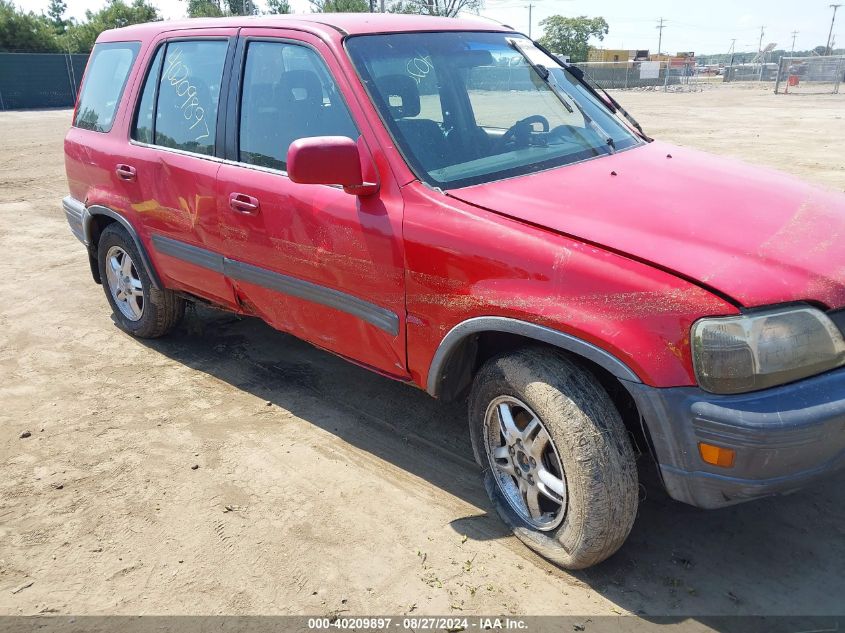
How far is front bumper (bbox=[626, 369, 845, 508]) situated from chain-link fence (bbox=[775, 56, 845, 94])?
35.9m

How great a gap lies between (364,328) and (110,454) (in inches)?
60.0

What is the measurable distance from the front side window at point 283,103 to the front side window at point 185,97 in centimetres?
27

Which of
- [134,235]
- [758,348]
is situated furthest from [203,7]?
[758,348]

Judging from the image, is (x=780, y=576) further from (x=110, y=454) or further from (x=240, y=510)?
(x=110, y=454)

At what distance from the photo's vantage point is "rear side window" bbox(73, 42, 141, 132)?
14.6 feet

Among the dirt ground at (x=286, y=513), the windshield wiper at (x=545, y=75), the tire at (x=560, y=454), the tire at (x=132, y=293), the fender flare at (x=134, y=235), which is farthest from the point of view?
the tire at (x=132, y=293)

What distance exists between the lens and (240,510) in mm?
3061

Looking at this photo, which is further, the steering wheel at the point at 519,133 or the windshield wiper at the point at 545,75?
the windshield wiper at the point at 545,75

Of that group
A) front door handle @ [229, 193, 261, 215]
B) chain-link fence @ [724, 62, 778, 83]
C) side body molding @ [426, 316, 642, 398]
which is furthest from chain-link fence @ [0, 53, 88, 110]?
chain-link fence @ [724, 62, 778, 83]

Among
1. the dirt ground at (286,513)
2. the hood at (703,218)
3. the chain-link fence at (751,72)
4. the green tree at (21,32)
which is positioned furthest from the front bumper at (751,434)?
the chain-link fence at (751,72)

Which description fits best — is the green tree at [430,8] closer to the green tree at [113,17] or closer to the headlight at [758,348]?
the headlight at [758,348]

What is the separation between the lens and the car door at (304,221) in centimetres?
293

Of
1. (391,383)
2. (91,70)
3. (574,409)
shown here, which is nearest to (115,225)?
(91,70)

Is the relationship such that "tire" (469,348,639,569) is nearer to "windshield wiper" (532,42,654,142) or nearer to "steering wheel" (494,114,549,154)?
"steering wheel" (494,114,549,154)
